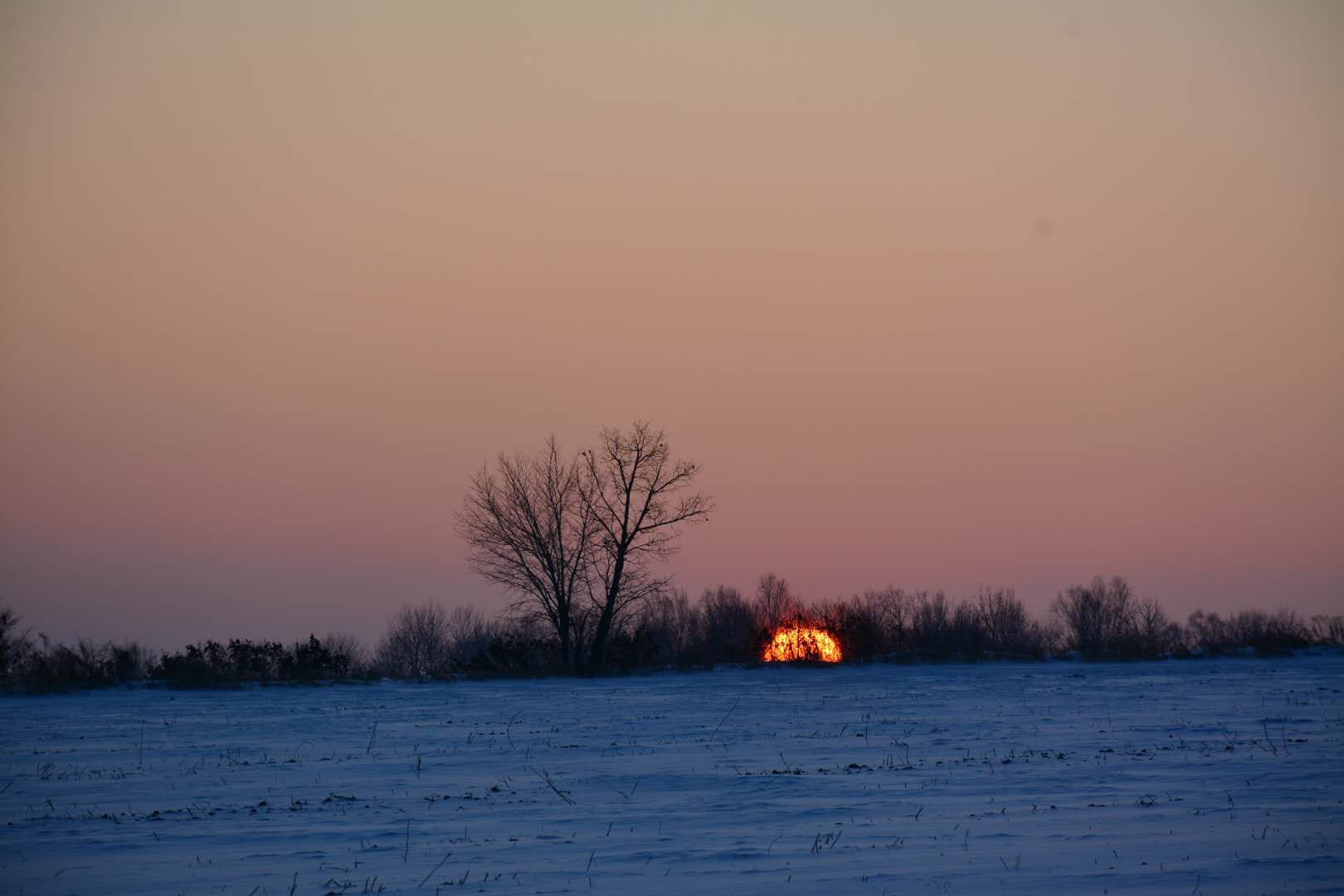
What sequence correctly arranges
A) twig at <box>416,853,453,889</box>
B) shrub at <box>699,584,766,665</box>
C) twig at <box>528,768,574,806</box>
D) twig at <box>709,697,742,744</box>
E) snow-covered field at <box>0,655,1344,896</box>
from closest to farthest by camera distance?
twig at <box>416,853,453,889</box> < snow-covered field at <box>0,655,1344,896</box> < twig at <box>528,768,574,806</box> < twig at <box>709,697,742,744</box> < shrub at <box>699,584,766,665</box>

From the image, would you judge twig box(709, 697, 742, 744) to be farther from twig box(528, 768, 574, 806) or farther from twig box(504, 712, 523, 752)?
twig box(528, 768, 574, 806)

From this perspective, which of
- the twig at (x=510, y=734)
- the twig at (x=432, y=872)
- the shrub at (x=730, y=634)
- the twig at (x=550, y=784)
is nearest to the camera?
the twig at (x=432, y=872)

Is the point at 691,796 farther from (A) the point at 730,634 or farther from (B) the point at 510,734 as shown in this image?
(A) the point at 730,634

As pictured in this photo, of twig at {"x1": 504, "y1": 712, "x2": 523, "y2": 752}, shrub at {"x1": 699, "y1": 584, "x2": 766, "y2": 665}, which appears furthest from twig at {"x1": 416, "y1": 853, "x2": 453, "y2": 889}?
shrub at {"x1": 699, "y1": 584, "x2": 766, "y2": 665}

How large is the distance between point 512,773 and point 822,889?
26.8 feet

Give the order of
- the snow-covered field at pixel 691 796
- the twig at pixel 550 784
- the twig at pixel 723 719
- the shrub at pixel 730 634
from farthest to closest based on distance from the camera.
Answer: the shrub at pixel 730 634 → the twig at pixel 723 719 → the twig at pixel 550 784 → the snow-covered field at pixel 691 796

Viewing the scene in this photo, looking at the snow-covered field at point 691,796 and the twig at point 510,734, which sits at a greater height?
the twig at point 510,734

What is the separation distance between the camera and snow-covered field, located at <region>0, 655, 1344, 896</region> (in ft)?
33.7

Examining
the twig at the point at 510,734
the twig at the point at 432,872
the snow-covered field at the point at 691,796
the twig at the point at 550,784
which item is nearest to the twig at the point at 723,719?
the snow-covered field at the point at 691,796

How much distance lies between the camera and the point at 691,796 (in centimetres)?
1472

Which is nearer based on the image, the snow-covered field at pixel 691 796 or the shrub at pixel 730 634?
the snow-covered field at pixel 691 796

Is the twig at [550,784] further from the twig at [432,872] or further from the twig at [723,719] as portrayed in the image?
the twig at [723,719]

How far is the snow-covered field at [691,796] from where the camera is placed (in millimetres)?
10258

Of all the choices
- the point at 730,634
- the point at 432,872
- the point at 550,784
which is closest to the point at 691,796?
the point at 550,784
